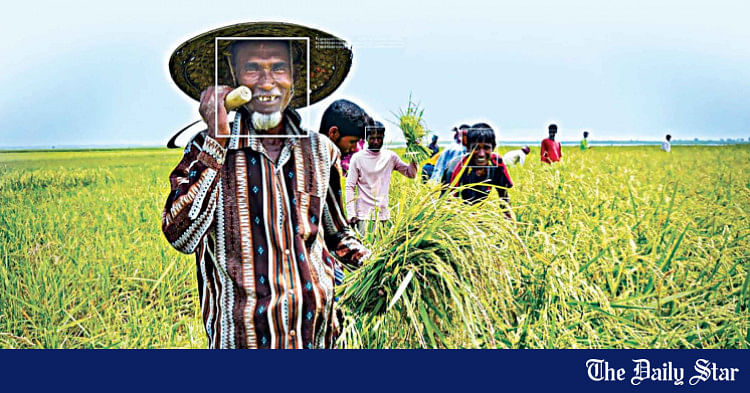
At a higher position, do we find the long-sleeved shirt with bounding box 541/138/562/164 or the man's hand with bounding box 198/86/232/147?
the man's hand with bounding box 198/86/232/147

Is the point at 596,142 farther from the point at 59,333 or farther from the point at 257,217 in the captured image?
the point at 59,333

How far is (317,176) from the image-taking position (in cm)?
220

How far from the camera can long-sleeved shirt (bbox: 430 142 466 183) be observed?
2.74 meters

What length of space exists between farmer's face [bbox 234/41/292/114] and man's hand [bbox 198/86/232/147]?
8 cm

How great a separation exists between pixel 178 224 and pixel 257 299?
1.15 feet

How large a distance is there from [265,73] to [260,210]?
0.48 m

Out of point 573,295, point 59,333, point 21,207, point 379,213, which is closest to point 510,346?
point 573,295

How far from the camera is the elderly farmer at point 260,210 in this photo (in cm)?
207

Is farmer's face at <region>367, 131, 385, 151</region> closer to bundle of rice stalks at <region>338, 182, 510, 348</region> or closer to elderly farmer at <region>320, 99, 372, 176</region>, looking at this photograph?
elderly farmer at <region>320, 99, 372, 176</region>

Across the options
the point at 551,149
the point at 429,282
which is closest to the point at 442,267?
the point at 429,282

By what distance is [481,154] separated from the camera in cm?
283

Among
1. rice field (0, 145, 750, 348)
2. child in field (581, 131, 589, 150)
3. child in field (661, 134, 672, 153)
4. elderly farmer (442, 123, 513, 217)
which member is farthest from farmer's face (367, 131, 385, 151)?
child in field (661, 134, 672, 153)

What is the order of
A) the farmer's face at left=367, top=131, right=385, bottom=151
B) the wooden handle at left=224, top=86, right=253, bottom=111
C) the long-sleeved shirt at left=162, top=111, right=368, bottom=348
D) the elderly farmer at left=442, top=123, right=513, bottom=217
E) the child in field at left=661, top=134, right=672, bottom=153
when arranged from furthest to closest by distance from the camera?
the child in field at left=661, top=134, right=672, bottom=153
the elderly farmer at left=442, top=123, right=513, bottom=217
the farmer's face at left=367, top=131, right=385, bottom=151
the wooden handle at left=224, top=86, right=253, bottom=111
the long-sleeved shirt at left=162, top=111, right=368, bottom=348

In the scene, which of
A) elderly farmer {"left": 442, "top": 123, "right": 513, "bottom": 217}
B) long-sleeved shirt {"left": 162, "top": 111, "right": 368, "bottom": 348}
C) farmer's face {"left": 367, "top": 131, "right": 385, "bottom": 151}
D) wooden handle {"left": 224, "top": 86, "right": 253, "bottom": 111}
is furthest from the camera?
elderly farmer {"left": 442, "top": 123, "right": 513, "bottom": 217}
